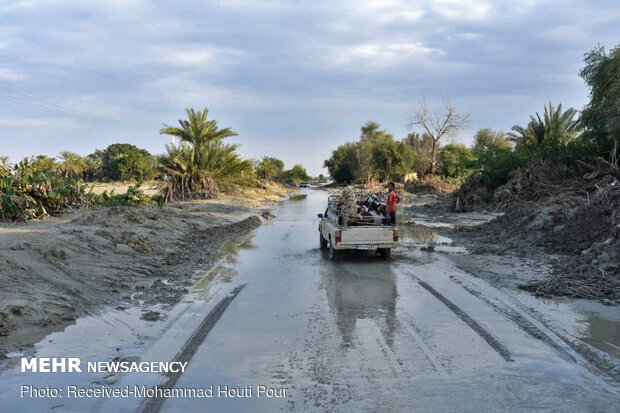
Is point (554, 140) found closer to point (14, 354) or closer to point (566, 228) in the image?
point (566, 228)

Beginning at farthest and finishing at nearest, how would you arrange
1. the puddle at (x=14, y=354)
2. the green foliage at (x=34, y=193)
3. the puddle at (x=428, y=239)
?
the puddle at (x=428, y=239) < the green foliage at (x=34, y=193) < the puddle at (x=14, y=354)

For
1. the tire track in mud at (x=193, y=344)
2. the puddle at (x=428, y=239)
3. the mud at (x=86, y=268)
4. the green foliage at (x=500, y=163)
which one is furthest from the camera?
the green foliage at (x=500, y=163)

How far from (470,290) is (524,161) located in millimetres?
22501

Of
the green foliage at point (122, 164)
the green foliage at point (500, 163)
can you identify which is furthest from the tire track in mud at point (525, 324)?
the green foliage at point (122, 164)

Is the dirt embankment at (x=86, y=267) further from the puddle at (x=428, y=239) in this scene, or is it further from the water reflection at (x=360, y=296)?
the puddle at (x=428, y=239)

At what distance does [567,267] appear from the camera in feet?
35.3

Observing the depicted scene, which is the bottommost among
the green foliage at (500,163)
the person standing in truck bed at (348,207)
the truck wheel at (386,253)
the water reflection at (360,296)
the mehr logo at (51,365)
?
the mehr logo at (51,365)

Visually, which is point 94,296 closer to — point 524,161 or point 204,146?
point 524,161

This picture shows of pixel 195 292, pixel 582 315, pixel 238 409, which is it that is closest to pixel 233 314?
pixel 195 292

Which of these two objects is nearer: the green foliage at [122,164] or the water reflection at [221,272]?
the water reflection at [221,272]

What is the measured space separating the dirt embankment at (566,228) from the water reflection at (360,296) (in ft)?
9.70

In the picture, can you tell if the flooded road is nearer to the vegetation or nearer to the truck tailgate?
the truck tailgate

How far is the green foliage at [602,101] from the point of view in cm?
2333

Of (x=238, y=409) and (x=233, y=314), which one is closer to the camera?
(x=238, y=409)
